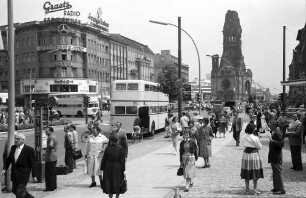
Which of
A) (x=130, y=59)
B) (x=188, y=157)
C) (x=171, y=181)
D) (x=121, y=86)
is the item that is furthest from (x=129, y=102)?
(x=130, y=59)

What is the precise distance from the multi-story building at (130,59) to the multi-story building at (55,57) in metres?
10.7

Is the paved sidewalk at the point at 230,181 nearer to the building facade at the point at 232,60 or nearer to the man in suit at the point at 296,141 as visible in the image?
the man in suit at the point at 296,141

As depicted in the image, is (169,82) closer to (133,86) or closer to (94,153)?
(133,86)

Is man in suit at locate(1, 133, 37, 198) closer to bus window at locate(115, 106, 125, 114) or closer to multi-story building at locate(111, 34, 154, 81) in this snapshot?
bus window at locate(115, 106, 125, 114)

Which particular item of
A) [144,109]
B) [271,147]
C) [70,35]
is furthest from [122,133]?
[70,35]

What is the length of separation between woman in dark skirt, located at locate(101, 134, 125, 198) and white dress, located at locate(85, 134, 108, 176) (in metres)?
2.69

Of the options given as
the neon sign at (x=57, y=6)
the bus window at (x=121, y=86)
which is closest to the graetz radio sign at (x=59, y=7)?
the neon sign at (x=57, y=6)

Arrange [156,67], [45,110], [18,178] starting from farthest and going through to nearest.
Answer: [156,67]
[45,110]
[18,178]

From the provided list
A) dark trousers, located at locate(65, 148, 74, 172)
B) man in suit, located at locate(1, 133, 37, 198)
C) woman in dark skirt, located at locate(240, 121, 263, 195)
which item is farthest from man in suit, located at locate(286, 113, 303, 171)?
man in suit, located at locate(1, 133, 37, 198)

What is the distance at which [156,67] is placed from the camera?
164 meters

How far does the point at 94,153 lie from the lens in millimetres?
12328

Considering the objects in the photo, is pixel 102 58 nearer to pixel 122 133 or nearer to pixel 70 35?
pixel 70 35

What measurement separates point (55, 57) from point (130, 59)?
109 ft

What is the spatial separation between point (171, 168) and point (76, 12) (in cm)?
7830
